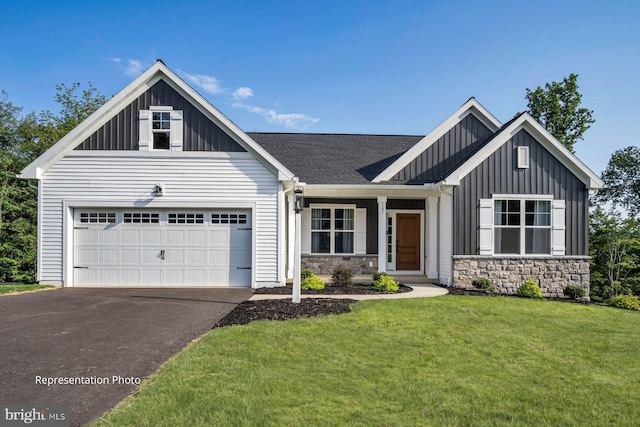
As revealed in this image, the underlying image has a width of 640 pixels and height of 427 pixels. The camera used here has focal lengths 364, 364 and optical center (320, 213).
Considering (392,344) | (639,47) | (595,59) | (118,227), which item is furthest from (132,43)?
(639,47)

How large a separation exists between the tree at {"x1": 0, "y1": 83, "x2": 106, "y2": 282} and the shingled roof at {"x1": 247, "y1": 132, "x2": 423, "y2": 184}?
1201cm

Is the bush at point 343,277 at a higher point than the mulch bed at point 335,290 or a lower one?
higher

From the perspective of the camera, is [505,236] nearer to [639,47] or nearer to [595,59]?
[595,59]

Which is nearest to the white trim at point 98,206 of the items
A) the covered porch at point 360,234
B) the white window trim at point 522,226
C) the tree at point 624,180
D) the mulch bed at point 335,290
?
the mulch bed at point 335,290

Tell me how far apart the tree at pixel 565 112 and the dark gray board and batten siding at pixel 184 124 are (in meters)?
20.2

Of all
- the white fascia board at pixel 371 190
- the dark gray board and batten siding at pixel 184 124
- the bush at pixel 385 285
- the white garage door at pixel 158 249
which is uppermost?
the dark gray board and batten siding at pixel 184 124

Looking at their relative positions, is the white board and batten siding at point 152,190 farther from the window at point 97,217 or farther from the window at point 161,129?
the window at point 161,129

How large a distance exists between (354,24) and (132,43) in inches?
322

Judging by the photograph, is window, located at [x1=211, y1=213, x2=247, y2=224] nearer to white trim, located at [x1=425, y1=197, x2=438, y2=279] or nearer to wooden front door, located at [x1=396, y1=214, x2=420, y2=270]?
wooden front door, located at [x1=396, y1=214, x2=420, y2=270]

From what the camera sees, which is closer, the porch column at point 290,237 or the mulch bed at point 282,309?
the mulch bed at point 282,309

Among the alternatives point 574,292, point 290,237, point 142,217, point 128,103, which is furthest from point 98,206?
point 574,292

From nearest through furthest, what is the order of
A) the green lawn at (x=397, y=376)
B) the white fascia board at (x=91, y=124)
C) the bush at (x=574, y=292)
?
the green lawn at (x=397, y=376)
the white fascia board at (x=91, y=124)
the bush at (x=574, y=292)

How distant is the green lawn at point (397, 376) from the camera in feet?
10.4

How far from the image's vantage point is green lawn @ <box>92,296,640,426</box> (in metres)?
3.18
